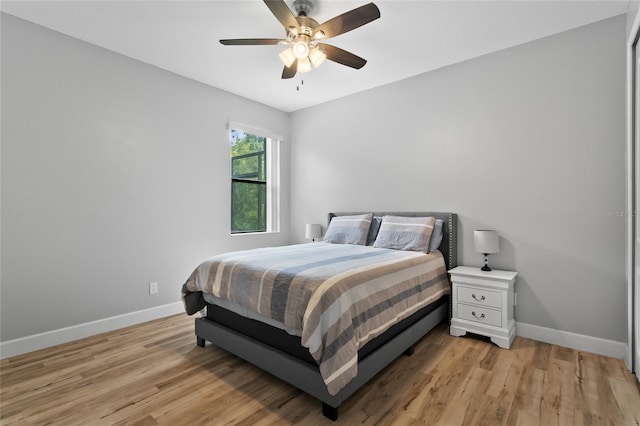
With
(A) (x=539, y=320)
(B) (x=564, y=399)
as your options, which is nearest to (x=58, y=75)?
(B) (x=564, y=399)

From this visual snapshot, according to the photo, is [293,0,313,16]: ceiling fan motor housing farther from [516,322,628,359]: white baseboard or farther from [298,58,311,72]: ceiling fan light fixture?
[516,322,628,359]: white baseboard

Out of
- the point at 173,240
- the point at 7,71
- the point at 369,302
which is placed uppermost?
the point at 7,71

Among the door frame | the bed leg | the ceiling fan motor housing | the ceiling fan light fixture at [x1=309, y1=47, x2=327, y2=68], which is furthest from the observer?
the ceiling fan light fixture at [x1=309, y1=47, x2=327, y2=68]

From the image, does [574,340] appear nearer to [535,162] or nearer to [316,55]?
[535,162]

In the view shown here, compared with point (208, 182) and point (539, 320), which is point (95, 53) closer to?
point (208, 182)

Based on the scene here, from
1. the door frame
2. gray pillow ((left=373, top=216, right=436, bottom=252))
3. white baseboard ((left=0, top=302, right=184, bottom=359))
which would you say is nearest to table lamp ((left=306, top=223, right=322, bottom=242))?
gray pillow ((left=373, top=216, right=436, bottom=252))

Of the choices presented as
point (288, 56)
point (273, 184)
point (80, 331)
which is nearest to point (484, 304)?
point (288, 56)

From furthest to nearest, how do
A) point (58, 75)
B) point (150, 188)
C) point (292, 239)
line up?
point (292, 239)
point (150, 188)
point (58, 75)

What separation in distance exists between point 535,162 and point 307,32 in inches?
91.2

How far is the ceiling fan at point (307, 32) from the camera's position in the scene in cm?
204

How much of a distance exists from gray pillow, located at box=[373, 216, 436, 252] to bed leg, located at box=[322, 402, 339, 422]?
1.82 m

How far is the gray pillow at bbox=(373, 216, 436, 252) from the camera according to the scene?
3.16 meters

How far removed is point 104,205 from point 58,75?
119 cm

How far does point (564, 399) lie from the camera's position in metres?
1.92
